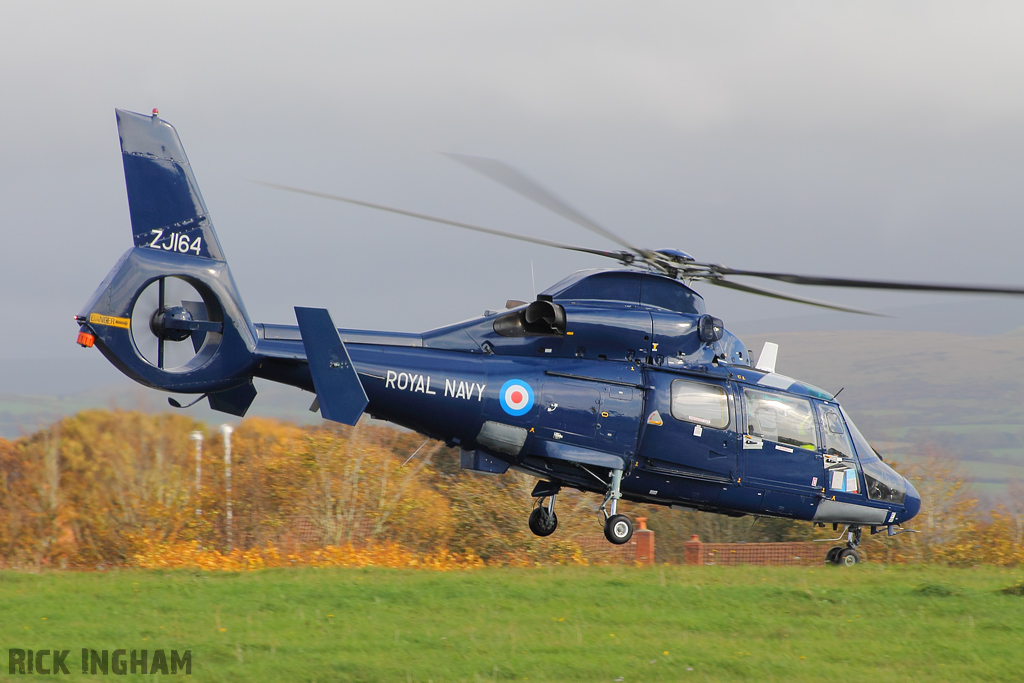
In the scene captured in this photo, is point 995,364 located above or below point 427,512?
above

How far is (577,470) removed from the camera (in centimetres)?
1498

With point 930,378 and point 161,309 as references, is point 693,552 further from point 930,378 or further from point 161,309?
point 930,378

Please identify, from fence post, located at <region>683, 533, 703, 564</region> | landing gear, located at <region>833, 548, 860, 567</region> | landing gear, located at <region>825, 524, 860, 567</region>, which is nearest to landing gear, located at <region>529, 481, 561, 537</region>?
landing gear, located at <region>825, 524, 860, 567</region>

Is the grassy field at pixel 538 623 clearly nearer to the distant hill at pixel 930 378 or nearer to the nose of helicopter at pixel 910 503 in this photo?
the nose of helicopter at pixel 910 503

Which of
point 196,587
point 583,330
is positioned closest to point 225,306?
point 583,330

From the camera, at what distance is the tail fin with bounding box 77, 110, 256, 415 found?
12445mm

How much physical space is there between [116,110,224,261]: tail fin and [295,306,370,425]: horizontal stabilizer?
2020 mm

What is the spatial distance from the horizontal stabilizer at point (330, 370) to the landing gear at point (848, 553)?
9.70m

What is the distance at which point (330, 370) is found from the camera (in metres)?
12.6

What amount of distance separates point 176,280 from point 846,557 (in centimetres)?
1238

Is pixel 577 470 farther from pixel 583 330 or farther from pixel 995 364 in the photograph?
pixel 995 364

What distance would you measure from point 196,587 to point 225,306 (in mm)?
8283

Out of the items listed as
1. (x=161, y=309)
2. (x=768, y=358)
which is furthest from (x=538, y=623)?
(x=161, y=309)

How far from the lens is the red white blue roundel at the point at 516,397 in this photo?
46.5 ft
